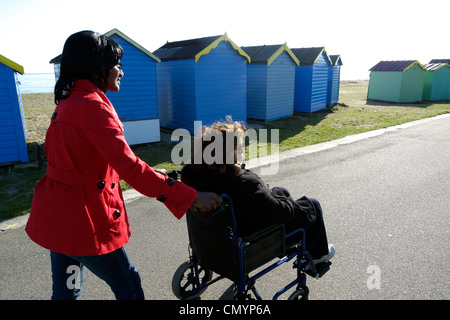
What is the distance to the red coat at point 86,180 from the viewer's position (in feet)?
5.42

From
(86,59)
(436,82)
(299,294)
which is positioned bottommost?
(299,294)

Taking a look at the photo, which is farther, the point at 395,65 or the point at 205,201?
the point at 395,65

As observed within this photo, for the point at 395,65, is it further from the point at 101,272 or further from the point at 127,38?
the point at 101,272

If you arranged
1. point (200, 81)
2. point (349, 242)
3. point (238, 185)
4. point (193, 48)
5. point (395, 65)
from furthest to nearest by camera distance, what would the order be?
point (395, 65) → point (193, 48) → point (200, 81) → point (349, 242) → point (238, 185)

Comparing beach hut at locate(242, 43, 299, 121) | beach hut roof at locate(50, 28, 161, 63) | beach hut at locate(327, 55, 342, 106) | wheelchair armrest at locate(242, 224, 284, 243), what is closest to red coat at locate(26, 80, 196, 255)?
wheelchair armrest at locate(242, 224, 284, 243)

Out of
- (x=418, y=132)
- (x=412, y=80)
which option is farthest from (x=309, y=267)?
(x=412, y=80)

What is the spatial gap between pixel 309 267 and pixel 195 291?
3.12 ft

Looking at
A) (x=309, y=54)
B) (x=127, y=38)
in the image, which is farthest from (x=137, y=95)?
(x=309, y=54)

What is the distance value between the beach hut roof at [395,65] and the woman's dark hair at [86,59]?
24.1 metres

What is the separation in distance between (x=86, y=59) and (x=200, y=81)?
906 centimetres

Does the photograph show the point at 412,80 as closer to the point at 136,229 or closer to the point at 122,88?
the point at 122,88

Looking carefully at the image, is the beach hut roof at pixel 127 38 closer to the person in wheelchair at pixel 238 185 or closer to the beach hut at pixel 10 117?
the beach hut at pixel 10 117

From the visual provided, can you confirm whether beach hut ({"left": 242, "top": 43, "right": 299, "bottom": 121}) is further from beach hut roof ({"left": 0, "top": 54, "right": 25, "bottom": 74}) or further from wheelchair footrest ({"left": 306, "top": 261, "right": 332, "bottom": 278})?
wheelchair footrest ({"left": 306, "top": 261, "right": 332, "bottom": 278})

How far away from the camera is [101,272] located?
189cm
